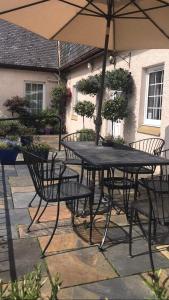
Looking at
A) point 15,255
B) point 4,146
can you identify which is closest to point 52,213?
point 15,255

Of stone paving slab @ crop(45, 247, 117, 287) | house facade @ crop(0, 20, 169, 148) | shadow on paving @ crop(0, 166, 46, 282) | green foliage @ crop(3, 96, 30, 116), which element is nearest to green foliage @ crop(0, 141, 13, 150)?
house facade @ crop(0, 20, 169, 148)

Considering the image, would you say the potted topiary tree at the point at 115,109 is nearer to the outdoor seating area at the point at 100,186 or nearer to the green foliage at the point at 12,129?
the outdoor seating area at the point at 100,186

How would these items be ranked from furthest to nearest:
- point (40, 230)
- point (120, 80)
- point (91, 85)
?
point (91, 85) < point (120, 80) < point (40, 230)

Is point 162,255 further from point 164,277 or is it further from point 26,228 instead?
point 26,228

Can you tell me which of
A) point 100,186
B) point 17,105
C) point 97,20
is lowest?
point 100,186

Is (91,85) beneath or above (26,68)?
beneath

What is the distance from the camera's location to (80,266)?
117 inches

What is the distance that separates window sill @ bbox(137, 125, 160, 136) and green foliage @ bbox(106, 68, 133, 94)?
3.47ft

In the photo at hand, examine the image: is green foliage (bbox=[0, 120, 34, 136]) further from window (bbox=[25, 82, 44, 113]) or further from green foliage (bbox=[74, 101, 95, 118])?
window (bbox=[25, 82, 44, 113])

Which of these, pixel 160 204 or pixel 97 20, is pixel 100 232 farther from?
pixel 97 20

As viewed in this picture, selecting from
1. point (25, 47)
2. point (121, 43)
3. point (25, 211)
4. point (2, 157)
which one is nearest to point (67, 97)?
point (25, 47)

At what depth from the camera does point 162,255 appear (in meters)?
3.22

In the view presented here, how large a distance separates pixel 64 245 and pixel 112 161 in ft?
3.16

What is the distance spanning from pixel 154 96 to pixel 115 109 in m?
0.98
